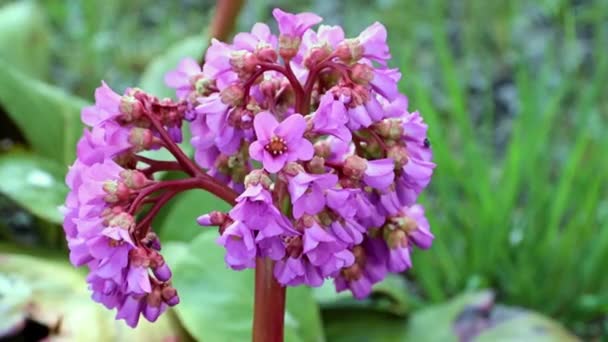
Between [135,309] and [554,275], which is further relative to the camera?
[554,275]

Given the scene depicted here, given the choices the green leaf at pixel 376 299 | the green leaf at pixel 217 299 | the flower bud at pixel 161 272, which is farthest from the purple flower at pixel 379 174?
the green leaf at pixel 376 299

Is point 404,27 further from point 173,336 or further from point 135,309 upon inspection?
point 135,309

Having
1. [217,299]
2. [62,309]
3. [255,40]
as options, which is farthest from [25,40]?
[255,40]

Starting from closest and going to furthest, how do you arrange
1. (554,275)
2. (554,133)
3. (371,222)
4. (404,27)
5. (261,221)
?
(261,221), (371,222), (554,275), (554,133), (404,27)

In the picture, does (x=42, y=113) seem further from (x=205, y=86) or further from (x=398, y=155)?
(x=398, y=155)

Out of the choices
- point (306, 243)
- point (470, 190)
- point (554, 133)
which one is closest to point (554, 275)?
point (470, 190)

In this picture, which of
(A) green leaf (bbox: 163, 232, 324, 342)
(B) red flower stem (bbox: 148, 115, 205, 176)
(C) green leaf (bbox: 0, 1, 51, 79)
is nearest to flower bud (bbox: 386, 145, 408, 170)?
(B) red flower stem (bbox: 148, 115, 205, 176)

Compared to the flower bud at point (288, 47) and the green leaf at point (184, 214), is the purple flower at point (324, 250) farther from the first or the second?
the green leaf at point (184, 214)
